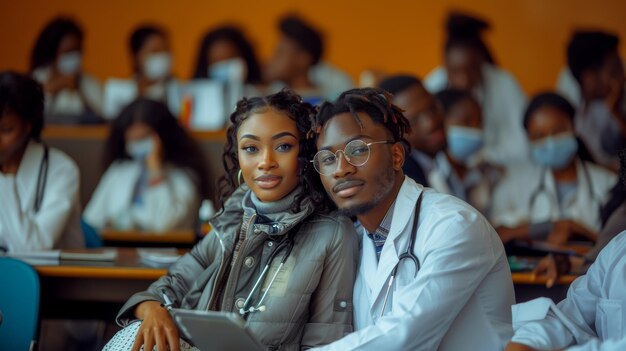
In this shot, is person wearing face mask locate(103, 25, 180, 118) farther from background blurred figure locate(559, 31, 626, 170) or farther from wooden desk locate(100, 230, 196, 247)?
background blurred figure locate(559, 31, 626, 170)

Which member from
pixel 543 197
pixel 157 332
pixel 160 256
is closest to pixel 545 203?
pixel 543 197

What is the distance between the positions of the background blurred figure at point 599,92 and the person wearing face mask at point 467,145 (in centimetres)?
84

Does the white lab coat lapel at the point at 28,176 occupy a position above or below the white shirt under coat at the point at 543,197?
above

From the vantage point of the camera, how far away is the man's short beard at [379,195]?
272 centimetres

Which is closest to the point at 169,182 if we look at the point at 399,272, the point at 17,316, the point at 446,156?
the point at 446,156

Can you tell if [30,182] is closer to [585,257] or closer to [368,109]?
[368,109]

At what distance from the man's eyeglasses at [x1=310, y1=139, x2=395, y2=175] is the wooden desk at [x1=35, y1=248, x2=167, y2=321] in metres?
1.03

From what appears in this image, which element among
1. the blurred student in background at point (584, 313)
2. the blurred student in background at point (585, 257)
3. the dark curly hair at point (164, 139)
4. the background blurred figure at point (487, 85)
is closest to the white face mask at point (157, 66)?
the dark curly hair at point (164, 139)

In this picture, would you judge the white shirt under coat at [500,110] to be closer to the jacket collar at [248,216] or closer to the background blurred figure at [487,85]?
the background blurred figure at [487,85]

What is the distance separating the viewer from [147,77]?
8305mm

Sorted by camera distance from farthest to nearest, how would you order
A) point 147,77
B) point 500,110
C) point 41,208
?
point 147,77 < point 500,110 < point 41,208

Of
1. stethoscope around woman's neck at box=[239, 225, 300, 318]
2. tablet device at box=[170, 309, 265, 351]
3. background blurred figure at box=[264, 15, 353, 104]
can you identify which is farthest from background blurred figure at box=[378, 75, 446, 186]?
background blurred figure at box=[264, 15, 353, 104]

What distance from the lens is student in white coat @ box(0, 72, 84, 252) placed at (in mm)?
4055

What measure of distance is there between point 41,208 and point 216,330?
1.91m
